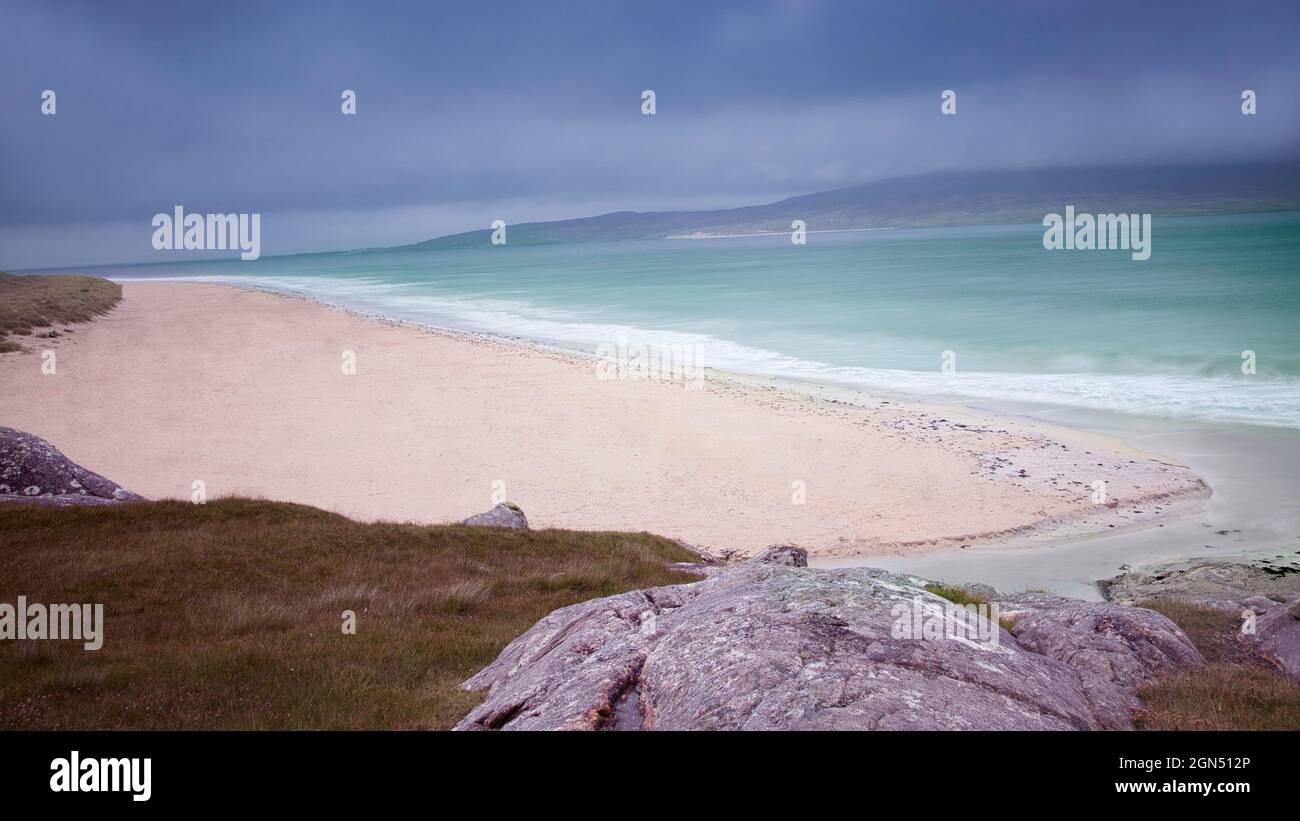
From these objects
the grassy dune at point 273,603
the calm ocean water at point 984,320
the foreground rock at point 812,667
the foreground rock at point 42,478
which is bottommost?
the grassy dune at point 273,603

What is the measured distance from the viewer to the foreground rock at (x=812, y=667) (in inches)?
222

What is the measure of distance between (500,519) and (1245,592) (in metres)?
15.5

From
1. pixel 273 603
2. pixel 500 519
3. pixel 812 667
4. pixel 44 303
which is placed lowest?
pixel 273 603

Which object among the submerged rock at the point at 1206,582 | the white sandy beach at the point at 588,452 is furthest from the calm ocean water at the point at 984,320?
the submerged rock at the point at 1206,582

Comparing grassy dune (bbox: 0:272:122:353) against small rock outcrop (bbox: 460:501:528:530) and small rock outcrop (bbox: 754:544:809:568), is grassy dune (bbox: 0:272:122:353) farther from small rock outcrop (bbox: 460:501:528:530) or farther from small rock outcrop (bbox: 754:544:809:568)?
small rock outcrop (bbox: 754:544:809:568)

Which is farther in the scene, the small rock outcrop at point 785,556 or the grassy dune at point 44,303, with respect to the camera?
the grassy dune at point 44,303

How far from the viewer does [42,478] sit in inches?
672

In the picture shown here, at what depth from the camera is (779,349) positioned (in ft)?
179

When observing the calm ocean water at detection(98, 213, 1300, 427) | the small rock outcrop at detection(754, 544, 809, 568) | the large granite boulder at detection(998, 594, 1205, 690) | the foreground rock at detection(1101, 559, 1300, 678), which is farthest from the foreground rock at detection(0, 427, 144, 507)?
the calm ocean water at detection(98, 213, 1300, 427)

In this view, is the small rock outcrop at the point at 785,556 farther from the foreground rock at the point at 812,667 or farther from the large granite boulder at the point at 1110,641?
the foreground rock at the point at 812,667

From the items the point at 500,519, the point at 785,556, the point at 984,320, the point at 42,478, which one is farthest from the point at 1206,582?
the point at 984,320

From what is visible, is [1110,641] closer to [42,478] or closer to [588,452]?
[42,478]

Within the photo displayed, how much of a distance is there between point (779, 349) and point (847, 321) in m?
13.9

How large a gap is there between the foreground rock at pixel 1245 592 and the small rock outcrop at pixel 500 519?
13.2 metres
